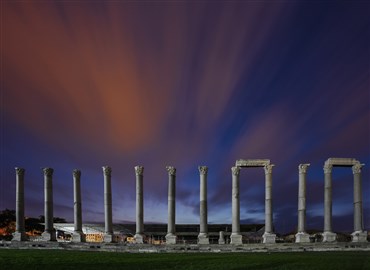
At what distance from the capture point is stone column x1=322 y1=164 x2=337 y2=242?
2751 inches

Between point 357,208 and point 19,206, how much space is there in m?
50.6

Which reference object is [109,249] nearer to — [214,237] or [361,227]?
[361,227]

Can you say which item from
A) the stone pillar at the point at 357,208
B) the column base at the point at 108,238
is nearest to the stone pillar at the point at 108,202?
the column base at the point at 108,238

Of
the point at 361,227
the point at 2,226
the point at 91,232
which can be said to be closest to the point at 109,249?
the point at 361,227

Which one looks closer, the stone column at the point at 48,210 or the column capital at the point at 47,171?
the stone column at the point at 48,210

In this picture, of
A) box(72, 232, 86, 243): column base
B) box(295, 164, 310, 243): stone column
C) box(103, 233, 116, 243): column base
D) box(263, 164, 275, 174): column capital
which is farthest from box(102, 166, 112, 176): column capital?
box(295, 164, 310, 243): stone column

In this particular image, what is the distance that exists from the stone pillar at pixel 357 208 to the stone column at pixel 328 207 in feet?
9.68

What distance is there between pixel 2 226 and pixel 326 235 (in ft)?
395

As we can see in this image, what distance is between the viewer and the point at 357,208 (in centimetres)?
7012

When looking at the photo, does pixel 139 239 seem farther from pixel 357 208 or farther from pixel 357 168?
pixel 357 168

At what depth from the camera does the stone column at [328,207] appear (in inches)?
2751

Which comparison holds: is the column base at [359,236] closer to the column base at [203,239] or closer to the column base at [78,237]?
the column base at [203,239]

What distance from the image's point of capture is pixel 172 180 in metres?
74.2

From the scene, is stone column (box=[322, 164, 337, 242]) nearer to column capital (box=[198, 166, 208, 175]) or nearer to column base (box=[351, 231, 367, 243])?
column base (box=[351, 231, 367, 243])
